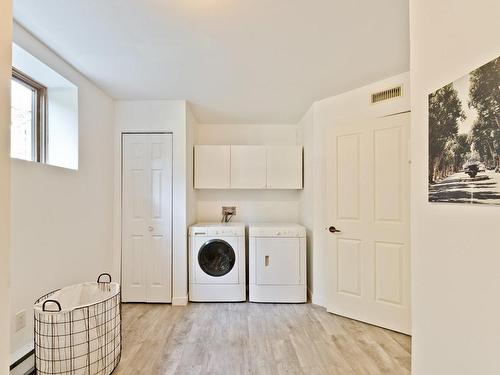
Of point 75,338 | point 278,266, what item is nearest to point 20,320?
point 75,338

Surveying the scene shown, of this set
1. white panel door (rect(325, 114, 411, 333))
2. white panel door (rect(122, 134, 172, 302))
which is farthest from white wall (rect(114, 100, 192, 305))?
white panel door (rect(325, 114, 411, 333))

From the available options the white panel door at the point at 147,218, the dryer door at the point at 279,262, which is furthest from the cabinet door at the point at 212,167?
the dryer door at the point at 279,262

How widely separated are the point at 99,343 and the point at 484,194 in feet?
7.18

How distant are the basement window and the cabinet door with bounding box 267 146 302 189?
87.0 inches

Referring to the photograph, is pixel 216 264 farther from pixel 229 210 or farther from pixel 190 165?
pixel 190 165

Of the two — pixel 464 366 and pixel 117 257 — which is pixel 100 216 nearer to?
pixel 117 257

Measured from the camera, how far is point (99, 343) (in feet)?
5.86

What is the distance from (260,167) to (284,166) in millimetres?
323

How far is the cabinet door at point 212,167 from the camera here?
3.59 m

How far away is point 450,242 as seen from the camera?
881 millimetres

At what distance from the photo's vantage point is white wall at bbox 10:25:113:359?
5.94 ft

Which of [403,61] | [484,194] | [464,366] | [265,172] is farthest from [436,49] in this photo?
[265,172]

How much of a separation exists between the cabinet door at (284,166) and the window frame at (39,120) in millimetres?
2405

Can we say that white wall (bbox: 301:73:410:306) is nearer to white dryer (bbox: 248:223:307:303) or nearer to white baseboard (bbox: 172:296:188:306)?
white dryer (bbox: 248:223:307:303)
